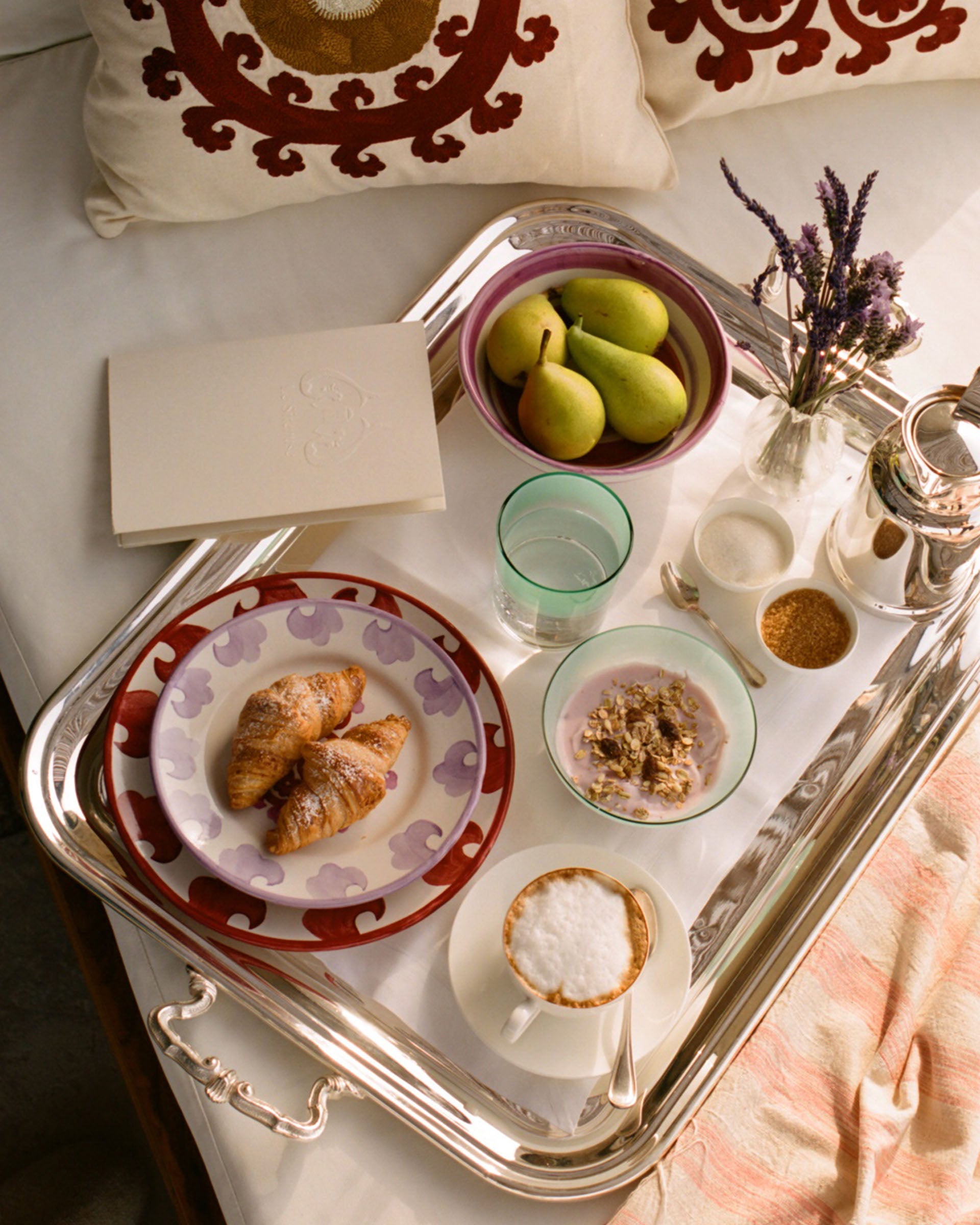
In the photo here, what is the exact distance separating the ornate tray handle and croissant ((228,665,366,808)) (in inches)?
5.5

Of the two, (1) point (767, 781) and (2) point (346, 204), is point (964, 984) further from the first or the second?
(2) point (346, 204)

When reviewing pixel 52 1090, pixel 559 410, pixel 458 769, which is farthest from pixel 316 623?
pixel 52 1090

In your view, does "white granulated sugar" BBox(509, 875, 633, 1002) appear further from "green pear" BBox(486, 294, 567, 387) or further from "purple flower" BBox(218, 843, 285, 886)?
"green pear" BBox(486, 294, 567, 387)

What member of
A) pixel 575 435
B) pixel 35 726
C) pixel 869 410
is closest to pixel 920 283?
Answer: pixel 869 410

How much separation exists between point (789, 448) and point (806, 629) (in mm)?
163

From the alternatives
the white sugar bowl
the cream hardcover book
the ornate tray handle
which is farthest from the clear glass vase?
the ornate tray handle

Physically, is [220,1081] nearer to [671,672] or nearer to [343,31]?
[671,672]

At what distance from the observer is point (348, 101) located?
97 cm

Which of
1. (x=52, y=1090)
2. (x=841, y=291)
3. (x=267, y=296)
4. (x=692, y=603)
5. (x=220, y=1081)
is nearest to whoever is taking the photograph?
(x=220, y=1081)

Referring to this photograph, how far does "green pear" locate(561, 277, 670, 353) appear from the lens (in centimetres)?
93

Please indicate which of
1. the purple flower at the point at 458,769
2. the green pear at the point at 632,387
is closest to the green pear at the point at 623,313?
the green pear at the point at 632,387

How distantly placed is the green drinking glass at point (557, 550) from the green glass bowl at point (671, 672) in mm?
30

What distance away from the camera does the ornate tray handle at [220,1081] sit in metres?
0.68

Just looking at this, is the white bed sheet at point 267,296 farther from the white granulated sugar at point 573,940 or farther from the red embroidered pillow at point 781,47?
the white granulated sugar at point 573,940
